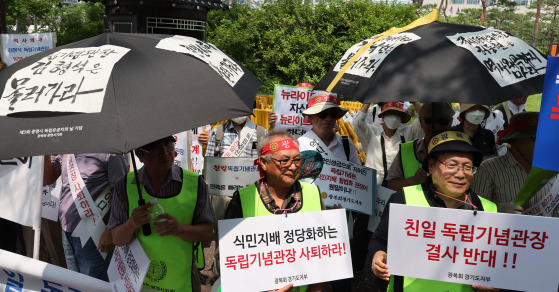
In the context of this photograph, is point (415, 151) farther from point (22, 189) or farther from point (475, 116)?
point (22, 189)

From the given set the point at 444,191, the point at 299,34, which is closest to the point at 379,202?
the point at 444,191

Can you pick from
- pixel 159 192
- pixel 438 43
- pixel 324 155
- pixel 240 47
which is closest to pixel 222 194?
pixel 324 155

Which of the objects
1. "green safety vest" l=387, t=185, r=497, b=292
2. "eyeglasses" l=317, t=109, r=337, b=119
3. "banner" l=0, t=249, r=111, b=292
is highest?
"eyeglasses" l=317, t=109, r=337, b=119

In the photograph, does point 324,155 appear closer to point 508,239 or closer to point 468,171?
point 468,171

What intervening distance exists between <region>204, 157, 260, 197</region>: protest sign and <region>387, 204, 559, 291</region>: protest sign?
7.97 feet

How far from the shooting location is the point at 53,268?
135 inches

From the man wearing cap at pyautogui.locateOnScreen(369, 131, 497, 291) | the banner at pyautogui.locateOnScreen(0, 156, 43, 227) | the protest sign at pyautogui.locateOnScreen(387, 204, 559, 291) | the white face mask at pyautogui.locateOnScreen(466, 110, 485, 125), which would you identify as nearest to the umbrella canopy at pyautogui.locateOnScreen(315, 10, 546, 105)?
the man wearing cap at pyautogui.locateOnScreen(369, 131, 497, 291)

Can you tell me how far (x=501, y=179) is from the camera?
3658 millimetres

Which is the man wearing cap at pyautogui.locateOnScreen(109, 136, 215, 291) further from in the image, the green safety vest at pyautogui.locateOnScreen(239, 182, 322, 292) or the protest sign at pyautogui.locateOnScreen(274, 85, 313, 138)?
the protest sign at pyautogui.locateOnScreen(274, 85, 313, 138)

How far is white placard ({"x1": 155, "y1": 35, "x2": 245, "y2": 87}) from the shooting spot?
2777 mm

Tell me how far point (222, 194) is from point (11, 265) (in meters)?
2.17

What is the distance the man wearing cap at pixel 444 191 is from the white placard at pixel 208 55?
1.12m

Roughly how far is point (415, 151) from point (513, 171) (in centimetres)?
98

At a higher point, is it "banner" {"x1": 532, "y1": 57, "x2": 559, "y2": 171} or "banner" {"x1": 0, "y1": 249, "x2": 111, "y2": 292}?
"banner" {"x1": 532, "y1": 57, "x2": 559, "y2": 171}
